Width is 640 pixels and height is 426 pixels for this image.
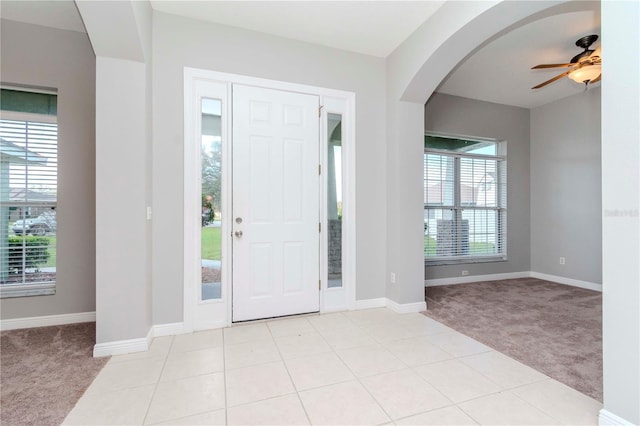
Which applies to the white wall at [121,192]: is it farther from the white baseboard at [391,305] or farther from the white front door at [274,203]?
the white baseboard at [391,305]

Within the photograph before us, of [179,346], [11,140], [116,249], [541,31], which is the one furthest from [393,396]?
[11,140]

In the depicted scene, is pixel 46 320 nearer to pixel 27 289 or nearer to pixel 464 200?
pixel 27 289

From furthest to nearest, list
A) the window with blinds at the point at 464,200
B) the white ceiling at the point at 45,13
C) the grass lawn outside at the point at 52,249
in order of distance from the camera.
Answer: the window with blinds at the point at 464,200
the grass lawn outside at the point at 52,249
the white ceiling at the point at 45,13

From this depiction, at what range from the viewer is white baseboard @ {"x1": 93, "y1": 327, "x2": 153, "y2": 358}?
2316 millimetres

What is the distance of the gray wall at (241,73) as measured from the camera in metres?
2.71

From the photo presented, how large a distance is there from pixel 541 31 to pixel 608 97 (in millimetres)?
2098

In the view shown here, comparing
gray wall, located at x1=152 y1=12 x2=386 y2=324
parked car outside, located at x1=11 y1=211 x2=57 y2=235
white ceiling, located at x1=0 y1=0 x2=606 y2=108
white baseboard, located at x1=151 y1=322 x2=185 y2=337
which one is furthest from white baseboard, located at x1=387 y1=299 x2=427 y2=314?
parked car outside, located at x1=11 y1=211 x2=57 y2=235

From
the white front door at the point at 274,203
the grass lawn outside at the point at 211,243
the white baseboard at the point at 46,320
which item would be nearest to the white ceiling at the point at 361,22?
the white front door at the point at 274,203

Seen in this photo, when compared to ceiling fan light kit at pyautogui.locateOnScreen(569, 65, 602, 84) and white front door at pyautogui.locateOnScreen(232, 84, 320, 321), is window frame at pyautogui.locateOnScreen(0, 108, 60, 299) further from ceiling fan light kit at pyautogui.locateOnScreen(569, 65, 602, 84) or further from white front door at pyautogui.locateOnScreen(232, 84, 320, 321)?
ceiling fan light kit at pyautogui.locateOnScreen(569, 65, 602, 84)

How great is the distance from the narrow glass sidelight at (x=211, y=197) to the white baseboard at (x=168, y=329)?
0.32m

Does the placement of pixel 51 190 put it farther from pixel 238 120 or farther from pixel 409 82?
pixel 409 82

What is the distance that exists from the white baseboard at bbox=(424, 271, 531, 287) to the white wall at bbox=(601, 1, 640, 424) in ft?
10.1

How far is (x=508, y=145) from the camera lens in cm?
516

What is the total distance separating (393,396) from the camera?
5.91 ft
